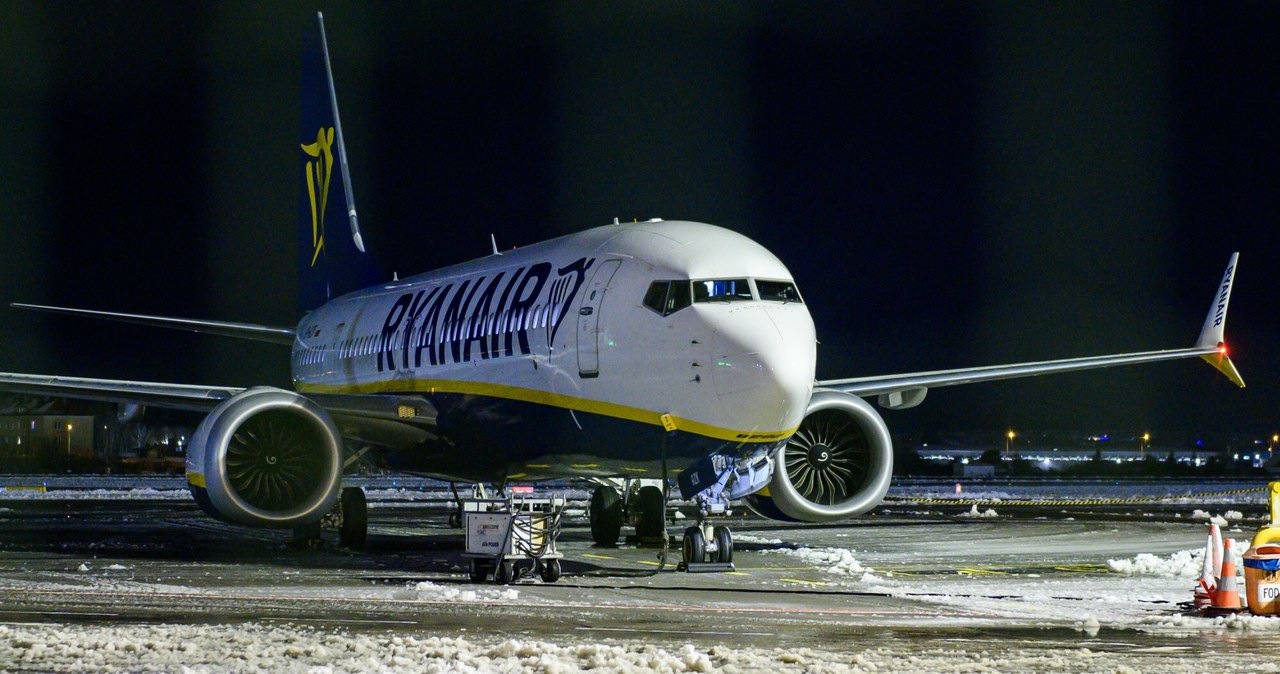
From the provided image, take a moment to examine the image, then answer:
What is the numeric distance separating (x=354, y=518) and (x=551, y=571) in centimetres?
605

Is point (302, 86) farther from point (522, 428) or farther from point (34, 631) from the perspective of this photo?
point (34, 631)

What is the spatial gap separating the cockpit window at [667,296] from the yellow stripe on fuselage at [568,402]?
3.34ft

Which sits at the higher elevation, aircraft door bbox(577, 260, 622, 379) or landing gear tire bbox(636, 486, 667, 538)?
aircraft door bbox(577, 260, 622, 379)

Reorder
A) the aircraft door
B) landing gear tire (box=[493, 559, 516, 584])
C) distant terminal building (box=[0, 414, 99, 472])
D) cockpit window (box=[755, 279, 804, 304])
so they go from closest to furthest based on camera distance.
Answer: cockpit window (box=[755, 279, 804, 304]) → landing gear tire (box=[493, 559, 516, 584]) → the aircraft door → distant terminal building (box=[0, 414, 99, 472])

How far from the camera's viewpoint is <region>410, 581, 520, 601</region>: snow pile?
12.9m

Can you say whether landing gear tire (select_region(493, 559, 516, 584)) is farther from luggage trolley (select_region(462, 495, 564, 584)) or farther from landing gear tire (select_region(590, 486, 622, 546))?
landing gear tire (select_region(590, 486, 622, 546))

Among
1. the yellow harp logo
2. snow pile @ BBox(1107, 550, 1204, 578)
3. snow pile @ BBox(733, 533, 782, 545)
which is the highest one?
the yellow harp logo

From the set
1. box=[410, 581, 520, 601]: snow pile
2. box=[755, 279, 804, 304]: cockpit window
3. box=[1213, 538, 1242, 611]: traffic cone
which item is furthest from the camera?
box=[755, 279, 804, 304]: cockpit window

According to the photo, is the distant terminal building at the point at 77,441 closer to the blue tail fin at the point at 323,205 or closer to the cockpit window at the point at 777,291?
the blue tail fin at the point at 323,205

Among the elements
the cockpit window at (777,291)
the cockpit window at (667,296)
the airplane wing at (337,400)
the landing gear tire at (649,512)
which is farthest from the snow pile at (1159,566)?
the airplane wing at (337,400)

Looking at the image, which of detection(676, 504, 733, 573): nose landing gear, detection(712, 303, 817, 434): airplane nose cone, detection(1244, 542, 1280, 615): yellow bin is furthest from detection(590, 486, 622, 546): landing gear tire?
detection(1244, 542, 1280, 615): yellow bin

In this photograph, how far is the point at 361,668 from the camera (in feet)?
28.1

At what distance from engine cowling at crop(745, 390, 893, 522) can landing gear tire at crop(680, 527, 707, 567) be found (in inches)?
80.5

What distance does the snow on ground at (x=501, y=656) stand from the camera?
338 inches
